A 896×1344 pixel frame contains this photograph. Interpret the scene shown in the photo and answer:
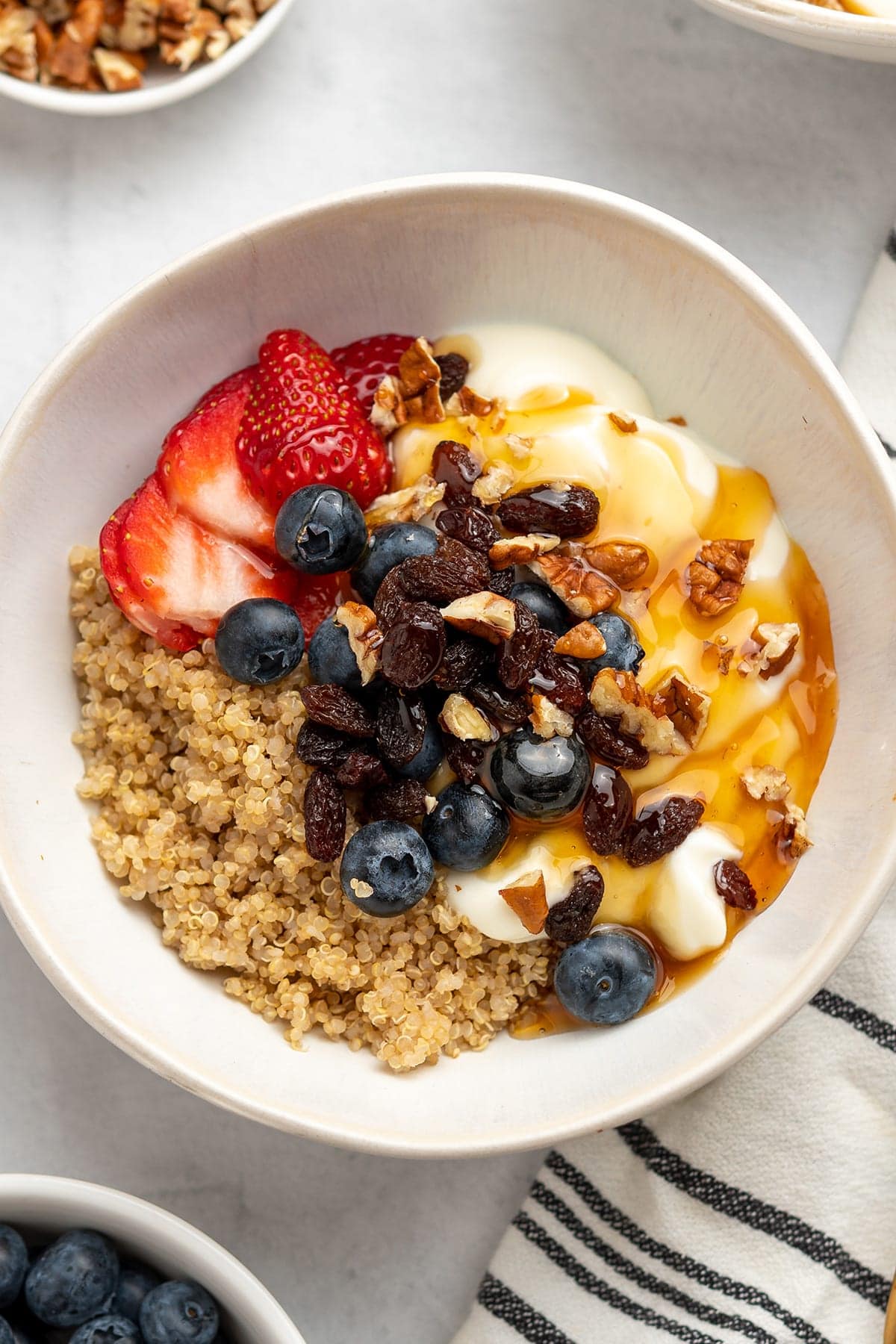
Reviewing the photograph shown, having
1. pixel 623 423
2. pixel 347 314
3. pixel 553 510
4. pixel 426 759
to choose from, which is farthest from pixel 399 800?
pixel 347 314

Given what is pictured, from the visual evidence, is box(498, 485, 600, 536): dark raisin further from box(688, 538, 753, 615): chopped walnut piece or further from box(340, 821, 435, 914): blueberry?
box(340, 821, 435, 914): blueberry

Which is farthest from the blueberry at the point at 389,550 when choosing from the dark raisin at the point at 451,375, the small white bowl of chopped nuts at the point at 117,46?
the small white bowl of chopped nuts at the point at 117,46

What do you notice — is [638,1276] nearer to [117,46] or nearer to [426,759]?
[426,759]

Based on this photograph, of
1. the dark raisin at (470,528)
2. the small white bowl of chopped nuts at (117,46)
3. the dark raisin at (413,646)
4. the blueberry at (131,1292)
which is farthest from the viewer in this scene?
the small white bowl of chopped nuts at (117,46)

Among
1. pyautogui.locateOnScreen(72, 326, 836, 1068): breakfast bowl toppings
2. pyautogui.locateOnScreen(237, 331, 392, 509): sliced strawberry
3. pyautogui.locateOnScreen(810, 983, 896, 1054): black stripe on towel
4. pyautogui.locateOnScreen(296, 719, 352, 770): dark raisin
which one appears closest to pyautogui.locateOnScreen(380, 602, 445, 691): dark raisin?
pyautogui.locateOnScreen(72, 326, 836, 1068): breakfast bowl toppings

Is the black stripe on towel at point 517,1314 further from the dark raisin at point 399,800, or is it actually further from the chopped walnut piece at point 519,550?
the chopped walnut piece at point 519,550
